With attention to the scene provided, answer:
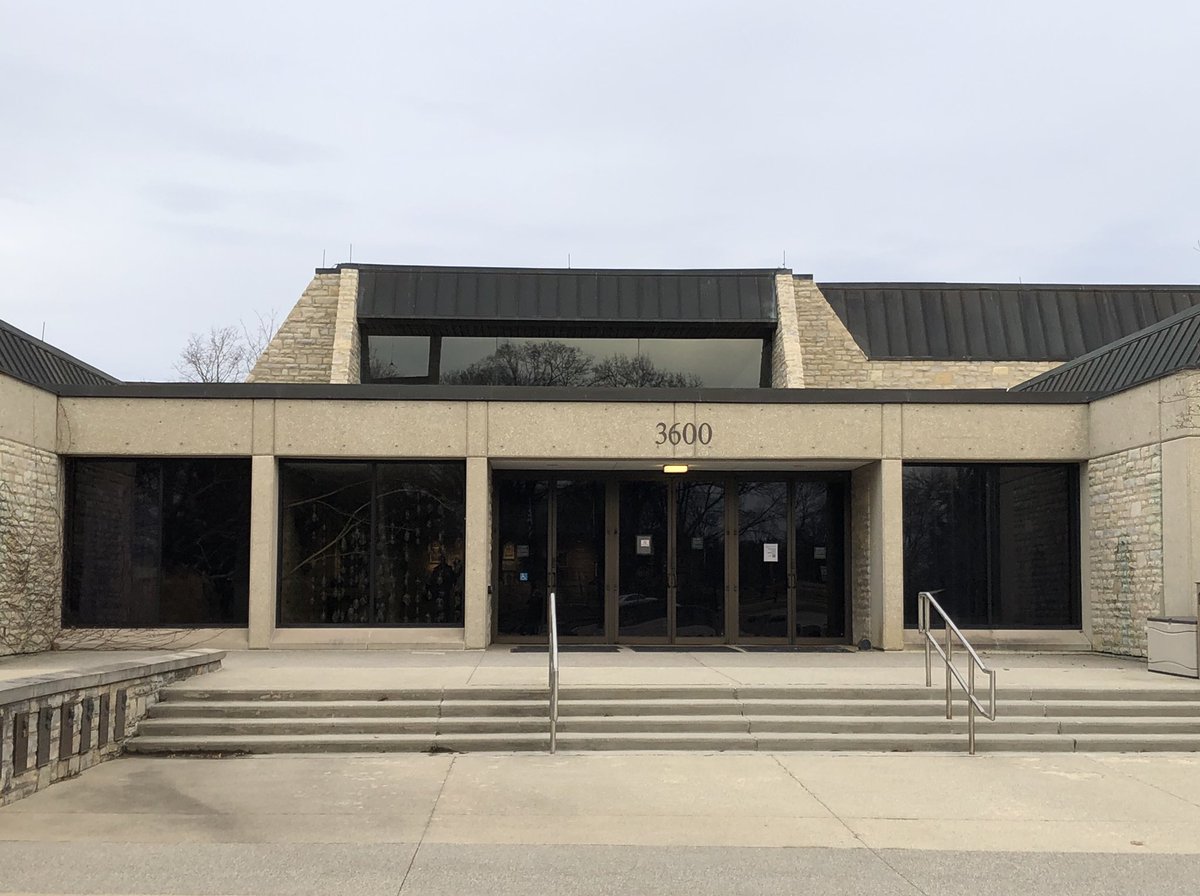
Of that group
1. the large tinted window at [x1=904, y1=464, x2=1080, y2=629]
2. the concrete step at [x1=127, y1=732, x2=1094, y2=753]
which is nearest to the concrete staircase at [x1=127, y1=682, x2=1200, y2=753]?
the concrete step at [x1=127, y1=732, x2=1094, y2=753]

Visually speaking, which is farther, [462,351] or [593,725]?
[462,351]

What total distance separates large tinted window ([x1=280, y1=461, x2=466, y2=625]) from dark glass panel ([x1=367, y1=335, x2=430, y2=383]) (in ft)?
20.5

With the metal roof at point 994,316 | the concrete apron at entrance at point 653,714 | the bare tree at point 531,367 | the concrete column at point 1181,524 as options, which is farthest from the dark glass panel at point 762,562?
the metal roof at point 994,316

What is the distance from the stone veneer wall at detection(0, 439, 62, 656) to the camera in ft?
45.0

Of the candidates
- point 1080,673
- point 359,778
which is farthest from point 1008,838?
point 1080,673

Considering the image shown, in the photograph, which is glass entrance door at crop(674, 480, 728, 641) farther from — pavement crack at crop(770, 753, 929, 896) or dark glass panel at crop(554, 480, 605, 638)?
pavement crack at crop(770, 753, 929, 896)

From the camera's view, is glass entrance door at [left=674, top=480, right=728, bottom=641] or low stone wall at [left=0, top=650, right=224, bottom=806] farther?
glass entrance door at [left=674, top=480, right=728, bottom=641]

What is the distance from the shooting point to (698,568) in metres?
16.9

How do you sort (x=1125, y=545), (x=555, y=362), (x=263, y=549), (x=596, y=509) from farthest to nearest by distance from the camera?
(x=555, y=362) < (x=596, y=509) < (x=263, y=549) < (x=1125, y=545)

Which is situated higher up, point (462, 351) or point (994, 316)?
point (994, 316)

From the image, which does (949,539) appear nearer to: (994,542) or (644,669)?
(994,542)

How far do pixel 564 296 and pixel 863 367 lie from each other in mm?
6137

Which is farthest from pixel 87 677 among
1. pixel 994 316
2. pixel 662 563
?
pixel 994 316

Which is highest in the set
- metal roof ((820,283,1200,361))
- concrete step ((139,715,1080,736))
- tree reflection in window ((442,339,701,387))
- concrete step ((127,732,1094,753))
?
metal roof ((820,283,1200,361))
